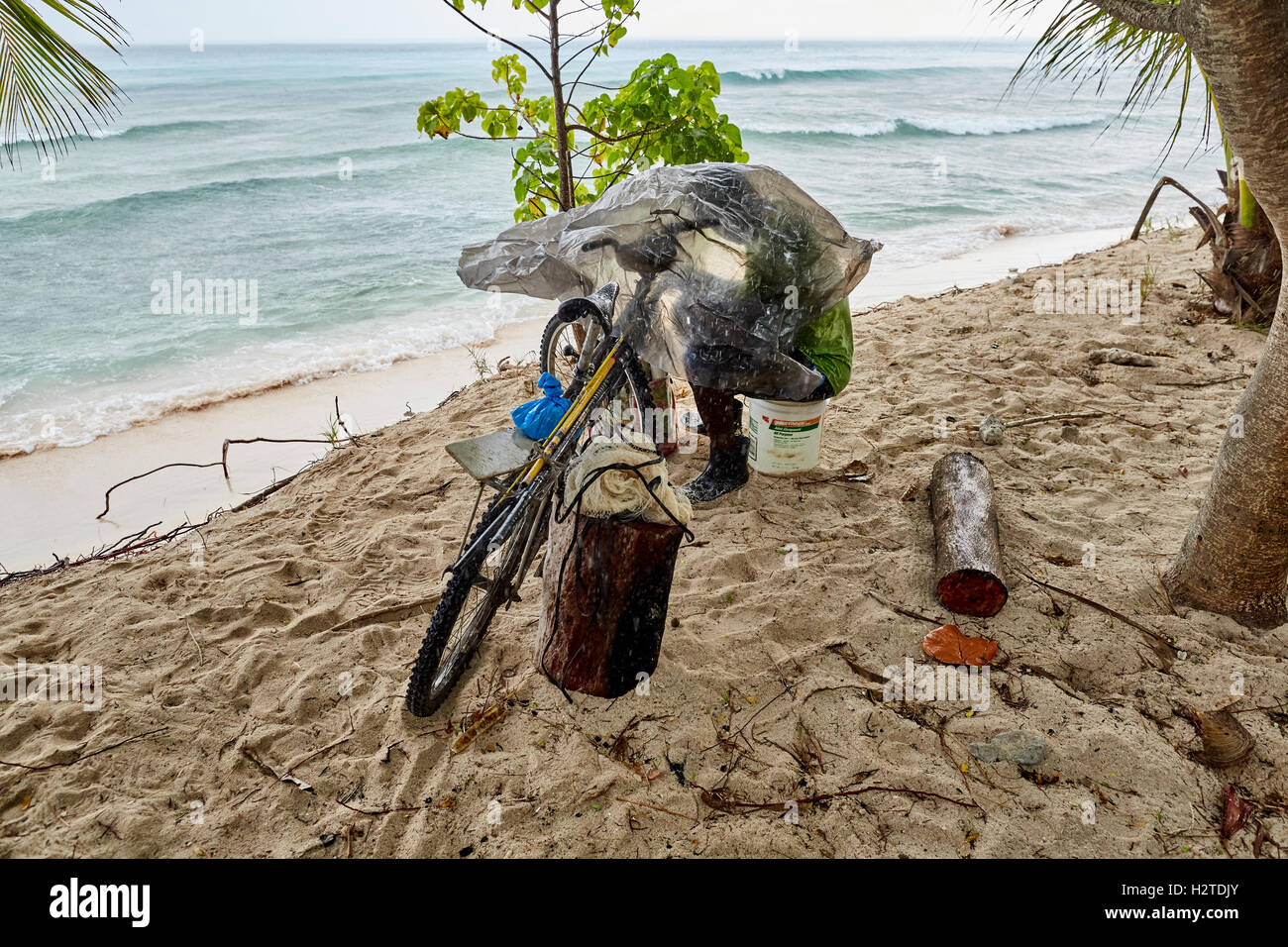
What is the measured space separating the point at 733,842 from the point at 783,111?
25.8 meters

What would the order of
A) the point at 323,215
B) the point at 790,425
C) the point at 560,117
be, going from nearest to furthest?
the point at 790,425, the point at 560,117, the point at 323,215

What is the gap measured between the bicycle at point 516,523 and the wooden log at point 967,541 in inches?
53.4

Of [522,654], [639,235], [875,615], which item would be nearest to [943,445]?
[875,615]

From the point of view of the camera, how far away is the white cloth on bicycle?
2.30 meters

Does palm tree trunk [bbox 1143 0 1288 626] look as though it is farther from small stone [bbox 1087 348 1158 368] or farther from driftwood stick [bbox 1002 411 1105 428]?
small stone [bbox 1087 348 1158 368]

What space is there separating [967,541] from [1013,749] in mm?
884

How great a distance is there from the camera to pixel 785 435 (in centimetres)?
366

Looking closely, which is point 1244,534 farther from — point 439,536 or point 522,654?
point 439,536

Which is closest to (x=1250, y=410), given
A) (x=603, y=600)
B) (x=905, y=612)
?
(x=905, y=612)

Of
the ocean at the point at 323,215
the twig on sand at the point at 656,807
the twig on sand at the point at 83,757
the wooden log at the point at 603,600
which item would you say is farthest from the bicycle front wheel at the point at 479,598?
the ocean at the point at 323,215

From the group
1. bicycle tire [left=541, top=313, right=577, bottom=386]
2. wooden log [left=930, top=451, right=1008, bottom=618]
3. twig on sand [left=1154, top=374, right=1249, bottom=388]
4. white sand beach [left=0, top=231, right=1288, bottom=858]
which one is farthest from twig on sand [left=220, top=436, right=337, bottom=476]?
twig on sand [left=1154, top=374, right=1249, bottom=388]

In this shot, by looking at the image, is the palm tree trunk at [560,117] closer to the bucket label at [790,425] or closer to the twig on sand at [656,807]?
the bucket label at [790,425]

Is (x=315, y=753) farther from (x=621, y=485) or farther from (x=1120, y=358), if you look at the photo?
(x=1120, y=358)

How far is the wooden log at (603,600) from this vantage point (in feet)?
7.79
